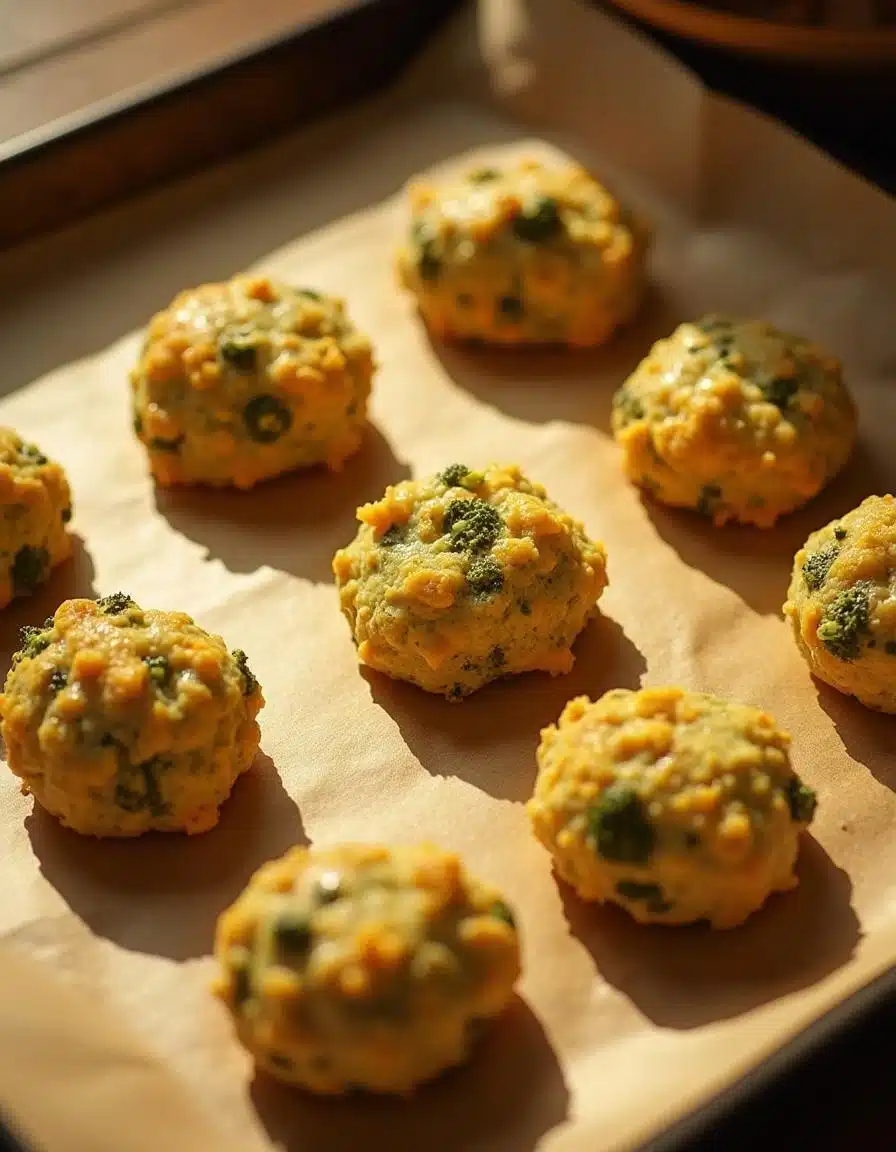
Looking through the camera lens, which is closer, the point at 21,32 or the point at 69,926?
the point at 69,926

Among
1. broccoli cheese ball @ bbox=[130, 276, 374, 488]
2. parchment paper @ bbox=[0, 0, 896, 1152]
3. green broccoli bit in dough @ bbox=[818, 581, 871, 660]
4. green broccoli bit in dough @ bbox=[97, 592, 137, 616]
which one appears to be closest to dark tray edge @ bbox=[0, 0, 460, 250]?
parchment paper @ bbox=[0, 0, 896, 1152]

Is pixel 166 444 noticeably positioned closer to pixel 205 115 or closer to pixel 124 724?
pixel 124 724

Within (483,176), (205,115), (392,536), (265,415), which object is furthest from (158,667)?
(205,115)

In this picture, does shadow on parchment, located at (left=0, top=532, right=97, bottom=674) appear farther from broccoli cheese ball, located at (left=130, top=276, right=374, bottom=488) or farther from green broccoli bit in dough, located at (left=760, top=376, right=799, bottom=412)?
green broccoli bit in dough, located at (left=760, top=376, right=799, bottom=412)

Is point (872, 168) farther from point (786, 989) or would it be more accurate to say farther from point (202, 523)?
point (786, 989)

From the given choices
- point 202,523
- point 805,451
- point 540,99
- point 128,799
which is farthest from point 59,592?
point 540,99
